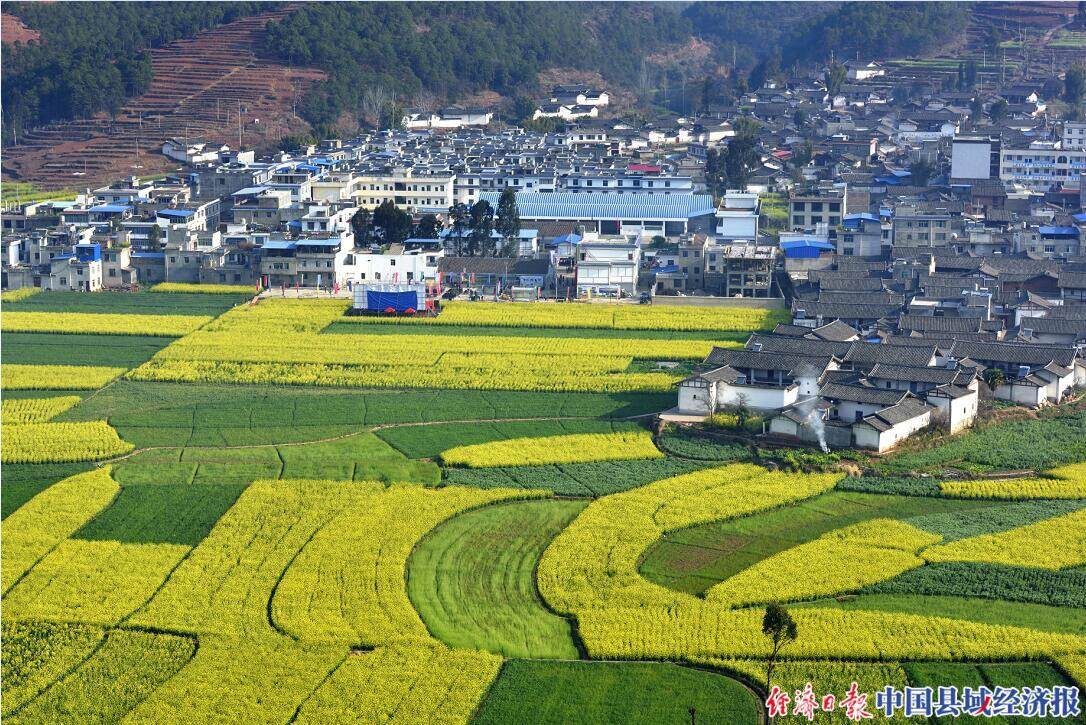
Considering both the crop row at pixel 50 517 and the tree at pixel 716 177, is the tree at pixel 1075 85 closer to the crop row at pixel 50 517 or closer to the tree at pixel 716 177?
the tree at pixel 716 177

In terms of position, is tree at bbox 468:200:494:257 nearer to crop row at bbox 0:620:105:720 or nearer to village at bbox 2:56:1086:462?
village at bbox 2:56:1086:462

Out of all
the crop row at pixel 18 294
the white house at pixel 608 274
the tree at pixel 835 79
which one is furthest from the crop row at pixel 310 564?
the tree at pixel 835 79

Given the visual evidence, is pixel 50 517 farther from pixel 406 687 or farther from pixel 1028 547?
pixel 1028 547

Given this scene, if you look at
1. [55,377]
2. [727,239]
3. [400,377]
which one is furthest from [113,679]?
[727,239]

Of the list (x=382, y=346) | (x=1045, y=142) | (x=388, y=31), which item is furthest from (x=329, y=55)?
(x=382, y=346)

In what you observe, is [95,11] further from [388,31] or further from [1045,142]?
[1045,142]

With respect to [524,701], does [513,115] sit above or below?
above
